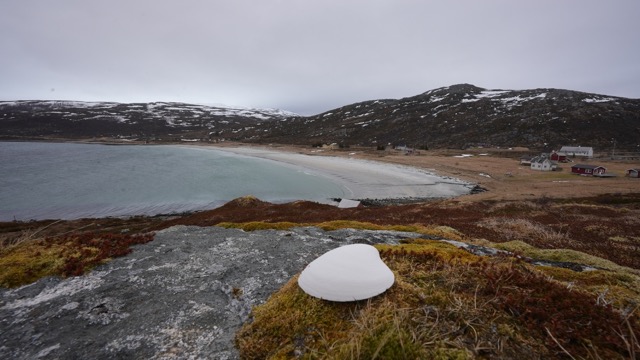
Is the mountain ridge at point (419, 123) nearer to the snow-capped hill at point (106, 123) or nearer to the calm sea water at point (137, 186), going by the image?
the snow-capped hill at point (106, 123)

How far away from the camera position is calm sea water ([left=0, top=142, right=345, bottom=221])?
35.2 metres

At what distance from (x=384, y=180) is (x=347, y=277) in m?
48.7

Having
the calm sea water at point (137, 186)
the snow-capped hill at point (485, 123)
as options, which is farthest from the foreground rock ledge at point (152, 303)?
the snow-capped hill at point (485, 123)

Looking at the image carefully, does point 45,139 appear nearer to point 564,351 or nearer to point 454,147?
point 454,147

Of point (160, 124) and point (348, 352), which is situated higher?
point (160, 124)

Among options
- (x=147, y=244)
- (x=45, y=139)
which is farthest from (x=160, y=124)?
(x=147, y=244)

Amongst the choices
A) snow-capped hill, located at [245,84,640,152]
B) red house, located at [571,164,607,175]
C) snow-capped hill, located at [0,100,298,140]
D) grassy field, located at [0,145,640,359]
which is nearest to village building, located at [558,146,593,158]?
snow-capped hill, located at [245,84,640,152]

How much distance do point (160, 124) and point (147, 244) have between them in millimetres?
183783

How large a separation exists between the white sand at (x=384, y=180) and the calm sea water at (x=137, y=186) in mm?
3293

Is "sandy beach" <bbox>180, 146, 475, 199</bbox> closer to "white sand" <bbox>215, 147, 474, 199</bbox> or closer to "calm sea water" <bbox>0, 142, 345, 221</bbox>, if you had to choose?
"white sand" <bbox>215, 147, 474, 199</bbox>

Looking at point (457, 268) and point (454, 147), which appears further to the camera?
point (454, 147)

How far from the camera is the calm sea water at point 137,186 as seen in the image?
35.2 m

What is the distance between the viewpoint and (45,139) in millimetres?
130875

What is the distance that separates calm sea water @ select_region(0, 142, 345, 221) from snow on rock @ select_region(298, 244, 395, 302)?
113 feet
